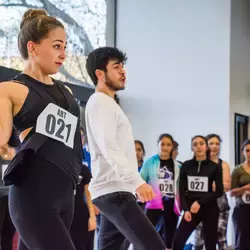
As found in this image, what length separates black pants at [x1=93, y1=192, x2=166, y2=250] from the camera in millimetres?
1949

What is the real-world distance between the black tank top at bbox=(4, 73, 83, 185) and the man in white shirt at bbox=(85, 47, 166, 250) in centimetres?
55

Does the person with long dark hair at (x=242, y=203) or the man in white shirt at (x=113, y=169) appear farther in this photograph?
the person with long dark hair at (x=242, y=203)

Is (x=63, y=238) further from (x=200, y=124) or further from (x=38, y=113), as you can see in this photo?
(x=200, y=124)

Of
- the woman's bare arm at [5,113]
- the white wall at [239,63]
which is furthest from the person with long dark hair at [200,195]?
the woman's bare arm at [5,113]

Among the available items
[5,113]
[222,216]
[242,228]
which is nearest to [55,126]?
[5,113]

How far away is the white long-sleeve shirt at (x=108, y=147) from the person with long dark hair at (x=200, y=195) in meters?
2.12

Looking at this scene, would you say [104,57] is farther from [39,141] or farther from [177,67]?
[177,67]

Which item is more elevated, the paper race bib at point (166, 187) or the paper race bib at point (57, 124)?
the paper race bib at point (57, 124)

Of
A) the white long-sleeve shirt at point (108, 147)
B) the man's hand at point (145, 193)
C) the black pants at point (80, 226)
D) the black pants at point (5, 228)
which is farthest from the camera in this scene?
the black pants at point (5, 228)

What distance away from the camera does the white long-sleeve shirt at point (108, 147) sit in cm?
204

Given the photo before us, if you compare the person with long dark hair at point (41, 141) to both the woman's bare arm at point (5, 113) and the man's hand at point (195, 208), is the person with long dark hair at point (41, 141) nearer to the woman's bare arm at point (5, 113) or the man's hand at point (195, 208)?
the woman's bare arm at point (5, 113)

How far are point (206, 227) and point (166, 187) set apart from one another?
567 mm

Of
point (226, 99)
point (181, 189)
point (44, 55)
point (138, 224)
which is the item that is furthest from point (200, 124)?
point (44, 55)

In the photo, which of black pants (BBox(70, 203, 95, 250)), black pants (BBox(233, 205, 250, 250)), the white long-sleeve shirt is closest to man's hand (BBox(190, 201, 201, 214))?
black pants (BBox(233, 205, 250, 250))
